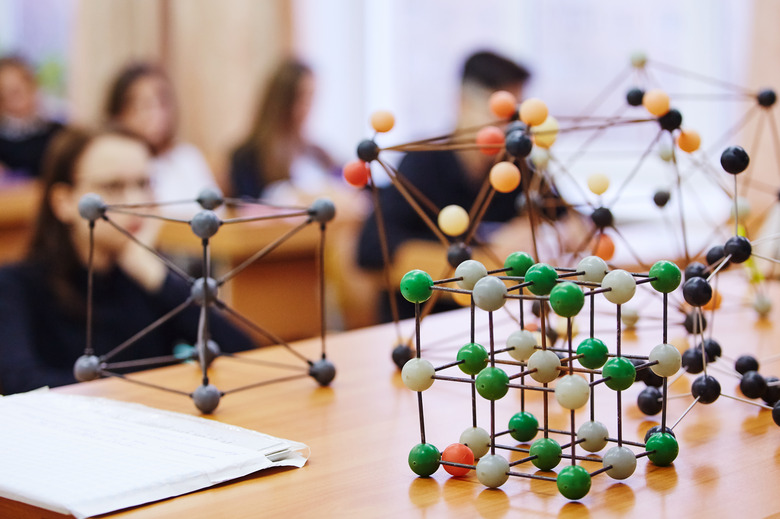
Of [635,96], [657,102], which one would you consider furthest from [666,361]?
[635,96]

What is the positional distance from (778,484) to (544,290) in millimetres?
230

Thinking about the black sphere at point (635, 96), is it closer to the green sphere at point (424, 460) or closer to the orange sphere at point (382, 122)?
the orange sphere at point (382, 122)

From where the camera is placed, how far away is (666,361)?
69 centimetres

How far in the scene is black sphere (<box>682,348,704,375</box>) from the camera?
927 mm

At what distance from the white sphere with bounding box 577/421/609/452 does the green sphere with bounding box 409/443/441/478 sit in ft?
0.39

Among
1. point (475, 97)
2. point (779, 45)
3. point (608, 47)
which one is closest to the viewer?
point (475, 97)

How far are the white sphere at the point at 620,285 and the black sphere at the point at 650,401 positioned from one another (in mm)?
221

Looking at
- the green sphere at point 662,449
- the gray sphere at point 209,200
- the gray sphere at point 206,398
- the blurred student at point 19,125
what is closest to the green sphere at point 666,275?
the green sphere at point 662,449

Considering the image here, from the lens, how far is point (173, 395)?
0.97 metres

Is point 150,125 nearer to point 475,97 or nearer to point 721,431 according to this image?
point 475,97

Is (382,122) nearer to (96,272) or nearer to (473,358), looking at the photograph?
(473,358)

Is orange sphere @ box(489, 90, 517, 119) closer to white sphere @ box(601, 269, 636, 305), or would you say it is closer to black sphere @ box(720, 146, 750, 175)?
black sphere @ box(720, 146, 750, 175)

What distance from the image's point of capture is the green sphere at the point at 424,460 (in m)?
0.70

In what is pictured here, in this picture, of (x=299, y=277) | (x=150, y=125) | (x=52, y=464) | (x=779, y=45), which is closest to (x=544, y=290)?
(x=52, y=464)
